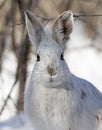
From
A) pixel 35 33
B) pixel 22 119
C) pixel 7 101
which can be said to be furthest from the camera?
pixel 7 101

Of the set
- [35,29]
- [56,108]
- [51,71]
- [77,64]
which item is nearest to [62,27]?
[35,29]

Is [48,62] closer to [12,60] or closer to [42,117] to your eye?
[42,117]

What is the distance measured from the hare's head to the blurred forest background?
6.92 feet

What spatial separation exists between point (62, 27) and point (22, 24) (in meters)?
2.99

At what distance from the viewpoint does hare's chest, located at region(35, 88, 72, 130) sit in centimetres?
535

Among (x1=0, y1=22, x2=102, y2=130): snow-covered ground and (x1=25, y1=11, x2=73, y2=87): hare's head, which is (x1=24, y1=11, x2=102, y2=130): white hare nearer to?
(x1=25, y1=11, x2=73, y2=87): hare's head

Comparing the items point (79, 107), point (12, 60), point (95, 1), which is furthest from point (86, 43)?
point (79, 107)

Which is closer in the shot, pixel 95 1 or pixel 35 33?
pixel 35 33

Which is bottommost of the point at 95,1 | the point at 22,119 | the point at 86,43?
the point at 22,119

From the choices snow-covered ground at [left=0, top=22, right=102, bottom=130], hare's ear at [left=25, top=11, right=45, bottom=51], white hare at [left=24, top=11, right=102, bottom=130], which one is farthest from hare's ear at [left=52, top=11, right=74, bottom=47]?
snow-covered ground at [left=0, top=22, right=102, bottom=130]

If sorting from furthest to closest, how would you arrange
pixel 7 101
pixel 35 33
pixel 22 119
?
pixel 7 101 → pixel 22 119 → pixel 35 33

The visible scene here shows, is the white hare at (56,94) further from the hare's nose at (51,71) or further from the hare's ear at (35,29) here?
the hare's nose at (51,71)

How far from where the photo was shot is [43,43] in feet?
17.2

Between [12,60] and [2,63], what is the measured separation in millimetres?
537
